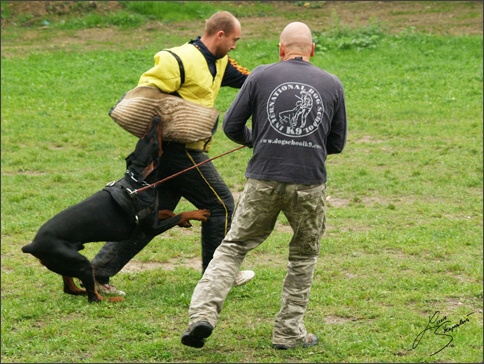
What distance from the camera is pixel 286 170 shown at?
4906 mm

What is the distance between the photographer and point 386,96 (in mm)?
14016

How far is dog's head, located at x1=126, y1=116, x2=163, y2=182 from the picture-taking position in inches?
239

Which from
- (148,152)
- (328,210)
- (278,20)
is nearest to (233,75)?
(148,152)

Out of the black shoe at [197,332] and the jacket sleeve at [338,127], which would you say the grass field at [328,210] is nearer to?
the black shoe at [197,332]

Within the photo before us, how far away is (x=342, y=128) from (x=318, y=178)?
1.26 ft

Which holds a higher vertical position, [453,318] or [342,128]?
[342,128]

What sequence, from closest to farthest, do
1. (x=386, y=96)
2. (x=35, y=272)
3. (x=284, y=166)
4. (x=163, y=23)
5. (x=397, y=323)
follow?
1. (x=284, y=166)
2. (x=397, y=323)
3. (x=35, y=272)
4. (x=386, y=96)
5. (x=163, y=23)

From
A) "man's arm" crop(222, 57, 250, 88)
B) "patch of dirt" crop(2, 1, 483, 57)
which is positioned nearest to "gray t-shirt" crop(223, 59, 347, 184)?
"man's arm" crop(222, 57, 250, 88)

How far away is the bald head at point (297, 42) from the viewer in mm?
5078

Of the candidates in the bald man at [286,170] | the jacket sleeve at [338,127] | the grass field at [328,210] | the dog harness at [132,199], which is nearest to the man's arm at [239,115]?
the bald man at [286,170]

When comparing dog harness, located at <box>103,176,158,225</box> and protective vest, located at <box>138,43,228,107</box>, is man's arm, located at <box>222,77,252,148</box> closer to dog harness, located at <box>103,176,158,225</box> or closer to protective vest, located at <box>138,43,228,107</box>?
protective vest, located at <box>138,43,228,107</box>

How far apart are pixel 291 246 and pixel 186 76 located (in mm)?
1586

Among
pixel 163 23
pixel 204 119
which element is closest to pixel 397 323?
pixel 204 119

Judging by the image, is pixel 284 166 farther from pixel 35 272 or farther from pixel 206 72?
pixel 35 272
